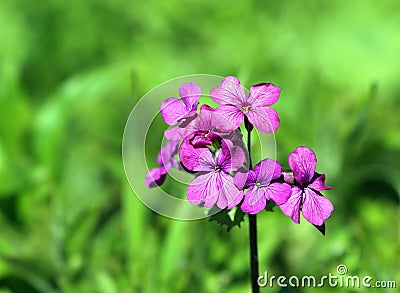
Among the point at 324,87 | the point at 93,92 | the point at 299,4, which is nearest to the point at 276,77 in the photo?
the point at 324,87

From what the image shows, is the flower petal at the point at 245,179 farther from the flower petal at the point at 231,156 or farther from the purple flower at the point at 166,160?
the purple flower at the point at 166,160

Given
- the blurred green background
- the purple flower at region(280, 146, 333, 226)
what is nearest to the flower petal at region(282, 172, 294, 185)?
the purple flower at region(280, 146, 333, 226)

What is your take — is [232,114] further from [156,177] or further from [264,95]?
[156,177]

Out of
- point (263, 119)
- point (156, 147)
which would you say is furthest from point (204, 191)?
point (156, 147)

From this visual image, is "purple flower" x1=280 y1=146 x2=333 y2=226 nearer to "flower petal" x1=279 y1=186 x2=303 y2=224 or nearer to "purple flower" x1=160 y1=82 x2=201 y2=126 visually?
"flower petal" x1=279 y1=186 x2=303 y2=224

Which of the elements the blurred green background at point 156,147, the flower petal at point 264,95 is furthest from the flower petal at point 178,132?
the blurred green background at point 156,147

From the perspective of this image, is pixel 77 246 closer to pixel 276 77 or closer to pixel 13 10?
pixel 276 77

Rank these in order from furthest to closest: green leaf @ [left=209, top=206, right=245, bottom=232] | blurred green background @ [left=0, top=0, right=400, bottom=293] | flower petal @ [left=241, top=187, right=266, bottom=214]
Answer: blurred green background @ [left=0, top=0, right=400, bottom=293]
green leaf @ [left=209, top=206, right=245, bottom=232]
flower petal @ [left=241, top=187, right=266, bottom=214]
